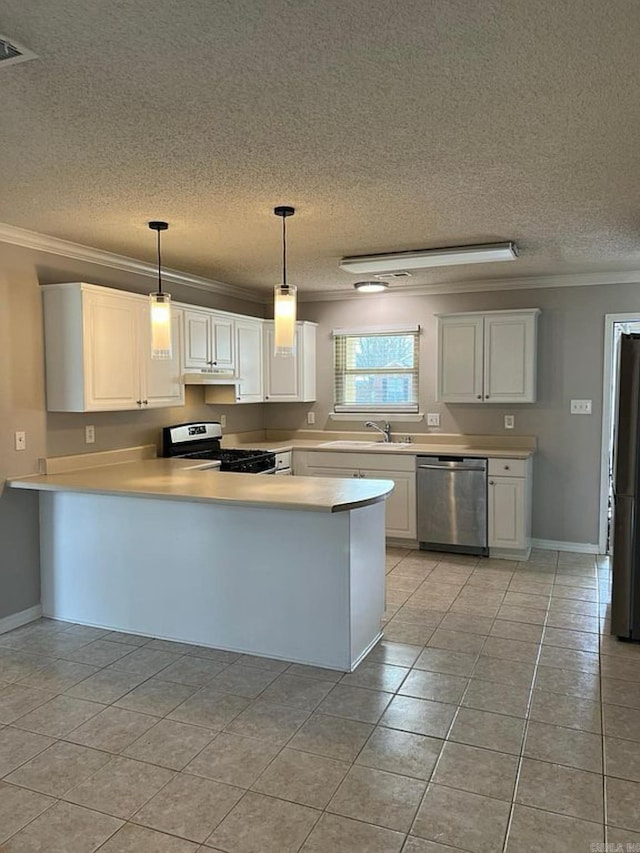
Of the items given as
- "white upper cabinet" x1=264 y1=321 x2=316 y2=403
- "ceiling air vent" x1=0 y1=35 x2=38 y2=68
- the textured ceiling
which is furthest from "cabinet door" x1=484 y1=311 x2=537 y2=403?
"ceiling air vent" x1=0 y1=35 x2=38 y2=68

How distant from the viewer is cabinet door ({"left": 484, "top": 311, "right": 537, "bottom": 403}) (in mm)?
5168

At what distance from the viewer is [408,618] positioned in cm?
382

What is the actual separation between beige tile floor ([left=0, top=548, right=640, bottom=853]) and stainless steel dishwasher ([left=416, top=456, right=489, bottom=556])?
137 centimetres

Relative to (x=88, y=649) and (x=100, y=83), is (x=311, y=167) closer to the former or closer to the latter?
(x=100, y=83)

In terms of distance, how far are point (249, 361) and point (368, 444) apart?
1.35 metres

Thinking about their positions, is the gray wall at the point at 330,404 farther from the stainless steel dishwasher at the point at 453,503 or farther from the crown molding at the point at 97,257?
the stainless steel dishwasher at the point at 453,503

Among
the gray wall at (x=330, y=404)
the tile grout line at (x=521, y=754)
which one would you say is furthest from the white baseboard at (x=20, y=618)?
the tile grout line at (x=521, y=754)

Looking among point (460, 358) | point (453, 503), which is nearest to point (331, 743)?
point (453, 503)

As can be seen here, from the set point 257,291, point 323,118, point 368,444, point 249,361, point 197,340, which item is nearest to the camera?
point 323,118

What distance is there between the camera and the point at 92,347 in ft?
12.3

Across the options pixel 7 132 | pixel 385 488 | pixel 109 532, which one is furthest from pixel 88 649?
pixel 7 132

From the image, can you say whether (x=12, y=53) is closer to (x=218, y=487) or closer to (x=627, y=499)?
(x=218, y=487)

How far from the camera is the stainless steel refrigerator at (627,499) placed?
347 cm

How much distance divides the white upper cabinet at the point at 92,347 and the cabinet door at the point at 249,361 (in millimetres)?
1303
